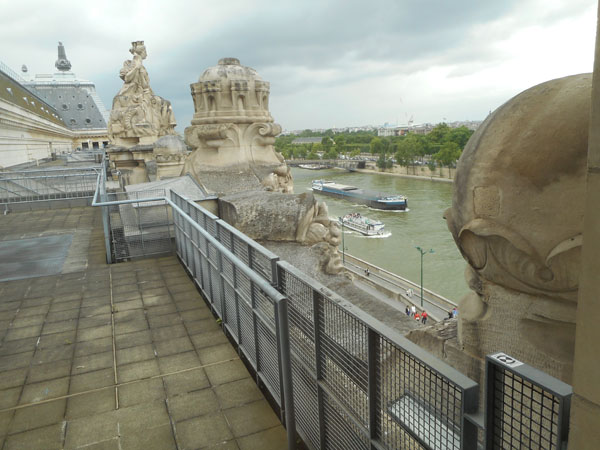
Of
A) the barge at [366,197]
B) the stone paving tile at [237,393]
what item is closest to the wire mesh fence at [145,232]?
the stone paving tile at [237,393]

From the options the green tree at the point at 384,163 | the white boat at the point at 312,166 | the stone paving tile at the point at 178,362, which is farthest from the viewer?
the white boat at the point at 312,166

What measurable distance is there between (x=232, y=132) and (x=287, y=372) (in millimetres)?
5352

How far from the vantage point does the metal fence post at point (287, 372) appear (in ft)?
8.27

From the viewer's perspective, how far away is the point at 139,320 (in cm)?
457

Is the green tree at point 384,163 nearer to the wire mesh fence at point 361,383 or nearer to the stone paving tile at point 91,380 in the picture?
the stone paving tile at point 91,380

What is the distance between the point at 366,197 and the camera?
5222cm

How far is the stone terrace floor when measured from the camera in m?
2.84

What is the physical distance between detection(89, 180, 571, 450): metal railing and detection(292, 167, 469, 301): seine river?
59.7 feet

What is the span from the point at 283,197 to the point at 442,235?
34649mm

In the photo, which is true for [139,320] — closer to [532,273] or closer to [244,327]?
[244,327]

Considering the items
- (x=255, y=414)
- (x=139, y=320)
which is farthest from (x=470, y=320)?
(x=139, y=320)

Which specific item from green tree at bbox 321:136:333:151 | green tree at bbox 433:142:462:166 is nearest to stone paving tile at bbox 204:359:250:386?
green tree at bbox 433:142:462:166

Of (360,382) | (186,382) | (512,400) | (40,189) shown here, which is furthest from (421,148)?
(512,400)

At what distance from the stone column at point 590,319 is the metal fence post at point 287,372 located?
5.53ft
